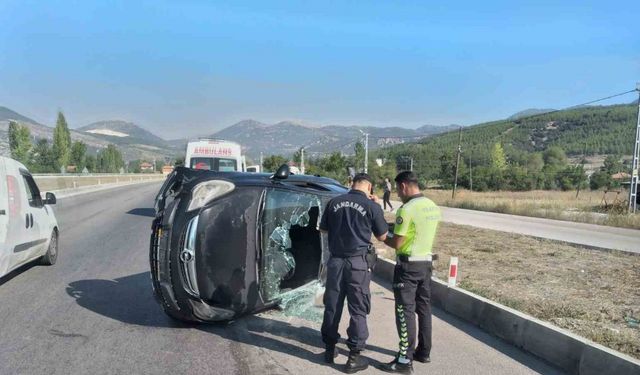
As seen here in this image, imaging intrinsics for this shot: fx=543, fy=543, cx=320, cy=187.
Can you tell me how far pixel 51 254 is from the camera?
9.57 metres

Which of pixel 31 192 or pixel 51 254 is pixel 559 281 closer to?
pixel 51 254

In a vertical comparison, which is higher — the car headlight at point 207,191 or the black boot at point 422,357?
the car headlight at point 207,191

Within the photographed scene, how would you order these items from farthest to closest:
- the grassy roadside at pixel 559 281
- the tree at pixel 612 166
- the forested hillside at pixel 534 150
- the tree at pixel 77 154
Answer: the tree at pixel 77 154, the tree at pixel 612 166, the forested hillside at pixel 534 150, the grassy roadside at pixel 559 281

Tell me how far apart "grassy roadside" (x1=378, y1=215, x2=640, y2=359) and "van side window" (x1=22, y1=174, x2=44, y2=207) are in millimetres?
6726

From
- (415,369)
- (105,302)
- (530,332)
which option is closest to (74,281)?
(105,302)

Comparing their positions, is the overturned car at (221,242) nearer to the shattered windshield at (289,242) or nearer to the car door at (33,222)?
the shattered windshield at (289,242)

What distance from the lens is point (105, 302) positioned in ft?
23.3

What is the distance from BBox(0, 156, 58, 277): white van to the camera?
7352mm

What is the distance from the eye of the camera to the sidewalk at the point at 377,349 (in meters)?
5.02

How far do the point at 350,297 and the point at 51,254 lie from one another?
679 cm

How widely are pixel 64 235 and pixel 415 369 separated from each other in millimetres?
11692

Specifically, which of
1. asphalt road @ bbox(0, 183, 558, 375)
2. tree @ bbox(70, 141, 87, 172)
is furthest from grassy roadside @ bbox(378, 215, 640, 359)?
tree @ bbox(70, 141, 87, 172)

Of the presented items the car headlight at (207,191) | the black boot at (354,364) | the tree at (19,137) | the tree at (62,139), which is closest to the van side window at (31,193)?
the car headlight at (207,191)

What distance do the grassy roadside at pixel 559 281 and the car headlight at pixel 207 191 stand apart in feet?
12.7
